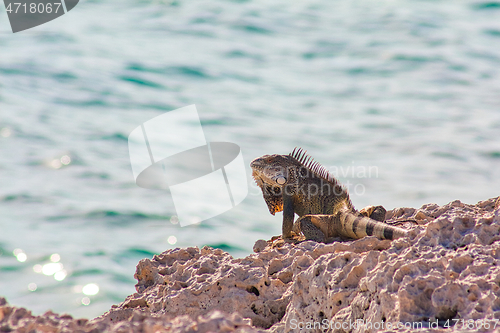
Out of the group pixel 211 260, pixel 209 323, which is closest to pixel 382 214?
pixel 211 260

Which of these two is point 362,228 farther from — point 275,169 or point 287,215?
point 275,169

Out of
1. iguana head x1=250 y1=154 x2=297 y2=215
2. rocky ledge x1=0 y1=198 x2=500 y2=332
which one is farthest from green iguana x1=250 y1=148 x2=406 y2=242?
rocky ledge x1=0 y1=198 x2=500 y2=332

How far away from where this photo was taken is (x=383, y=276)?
3.76 meters

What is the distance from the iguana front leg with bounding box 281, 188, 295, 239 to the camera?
21.0 ft

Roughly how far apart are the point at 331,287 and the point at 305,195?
2.62 metres

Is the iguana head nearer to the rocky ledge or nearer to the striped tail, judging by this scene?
the rocky ledge

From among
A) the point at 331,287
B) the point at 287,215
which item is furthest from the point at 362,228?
the point at 287,215

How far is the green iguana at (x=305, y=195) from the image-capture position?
5.87 metres

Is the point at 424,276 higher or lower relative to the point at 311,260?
higher

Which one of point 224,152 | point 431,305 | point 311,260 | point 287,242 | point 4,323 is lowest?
point 224,152

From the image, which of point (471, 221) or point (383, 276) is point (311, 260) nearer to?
point (383, 276)

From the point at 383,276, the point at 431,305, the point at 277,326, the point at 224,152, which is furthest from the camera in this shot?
the point at 224,152

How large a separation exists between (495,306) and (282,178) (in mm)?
3635

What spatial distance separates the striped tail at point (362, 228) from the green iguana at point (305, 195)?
3 centimetres
